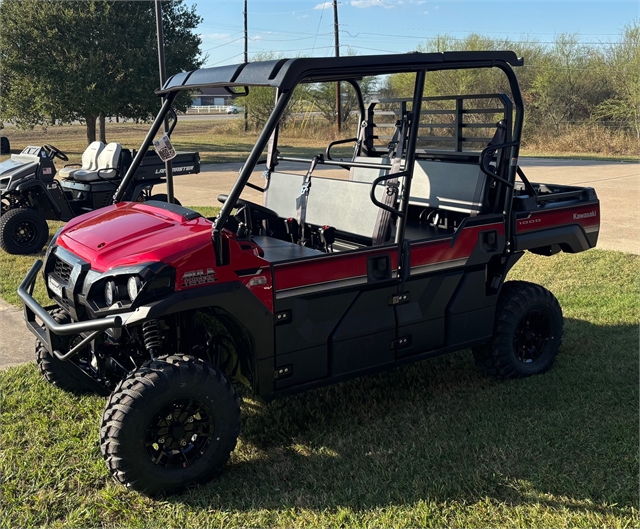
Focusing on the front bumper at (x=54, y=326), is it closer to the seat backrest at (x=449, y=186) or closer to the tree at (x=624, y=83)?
the seat backrest at (x=449, y=186)

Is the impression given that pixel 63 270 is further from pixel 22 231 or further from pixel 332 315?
pixel 22 231

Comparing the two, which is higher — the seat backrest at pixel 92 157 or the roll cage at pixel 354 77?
the roll cage at pixel 354 77

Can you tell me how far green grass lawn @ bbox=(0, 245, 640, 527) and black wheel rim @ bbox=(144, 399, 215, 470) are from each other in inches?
6.9

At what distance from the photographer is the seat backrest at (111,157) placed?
9.00m

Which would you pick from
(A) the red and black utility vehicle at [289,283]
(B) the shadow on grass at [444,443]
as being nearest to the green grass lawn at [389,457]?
(B) the shadow on grass at [444,443]

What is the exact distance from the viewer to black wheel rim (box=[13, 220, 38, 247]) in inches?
321

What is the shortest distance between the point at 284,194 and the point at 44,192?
5.14 meters

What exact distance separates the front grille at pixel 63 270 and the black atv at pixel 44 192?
4.74 meters

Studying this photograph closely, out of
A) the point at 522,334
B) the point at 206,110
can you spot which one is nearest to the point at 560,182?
the point at 522,334

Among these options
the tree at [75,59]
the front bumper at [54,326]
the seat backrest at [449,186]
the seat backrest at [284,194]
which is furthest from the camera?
the tree at [75,59]

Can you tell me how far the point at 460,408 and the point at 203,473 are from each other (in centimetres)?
161

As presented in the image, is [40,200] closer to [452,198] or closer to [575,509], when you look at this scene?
[452,198]

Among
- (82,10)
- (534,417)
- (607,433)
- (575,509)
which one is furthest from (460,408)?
(82,10)

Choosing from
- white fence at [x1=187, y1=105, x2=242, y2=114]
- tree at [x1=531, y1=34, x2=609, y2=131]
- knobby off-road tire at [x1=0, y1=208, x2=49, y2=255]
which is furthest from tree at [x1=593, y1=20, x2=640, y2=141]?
white fence at [x1=187, y1=105, x2=242, y2=114]
